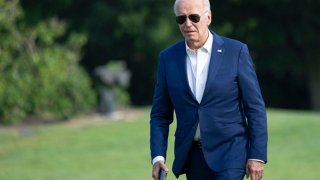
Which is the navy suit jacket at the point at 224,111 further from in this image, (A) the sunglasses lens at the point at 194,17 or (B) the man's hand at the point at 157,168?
(A) the sunglasses lens at the point at 194,17

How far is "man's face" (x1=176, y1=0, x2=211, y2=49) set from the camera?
5.46 m

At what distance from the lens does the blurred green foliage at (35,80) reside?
2258 centimetres

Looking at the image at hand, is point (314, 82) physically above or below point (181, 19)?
below

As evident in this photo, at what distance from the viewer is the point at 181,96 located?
5.54m

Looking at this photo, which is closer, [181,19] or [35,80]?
[181,19]

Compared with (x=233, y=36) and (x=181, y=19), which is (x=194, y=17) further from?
(x=233, y=36)

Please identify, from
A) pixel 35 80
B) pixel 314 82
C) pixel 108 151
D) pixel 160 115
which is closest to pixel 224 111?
pixel 160 115

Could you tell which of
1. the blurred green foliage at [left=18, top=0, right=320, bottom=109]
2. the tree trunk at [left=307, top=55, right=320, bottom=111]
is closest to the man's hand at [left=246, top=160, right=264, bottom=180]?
the blurred green foliage at [left=18, top=0, right=320, bottom=109]

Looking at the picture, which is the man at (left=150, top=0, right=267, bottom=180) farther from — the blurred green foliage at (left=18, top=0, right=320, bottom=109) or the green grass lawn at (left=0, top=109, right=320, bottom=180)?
the blurred green foliage at (left=18, top=0, right=320, bottom=109)

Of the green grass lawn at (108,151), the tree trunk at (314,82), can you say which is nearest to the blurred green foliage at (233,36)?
the tree trunk at (314,82)

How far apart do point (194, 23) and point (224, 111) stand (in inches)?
21.6

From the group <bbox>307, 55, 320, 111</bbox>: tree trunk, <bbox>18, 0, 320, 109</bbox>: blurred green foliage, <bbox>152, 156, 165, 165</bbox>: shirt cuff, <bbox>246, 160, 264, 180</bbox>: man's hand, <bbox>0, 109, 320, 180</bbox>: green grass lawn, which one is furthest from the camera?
<bbox>307, 55, 320, 111</bbox>: tree trunk

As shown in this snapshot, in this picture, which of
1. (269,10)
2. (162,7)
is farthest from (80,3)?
(269,10)

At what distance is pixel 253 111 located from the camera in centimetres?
547
